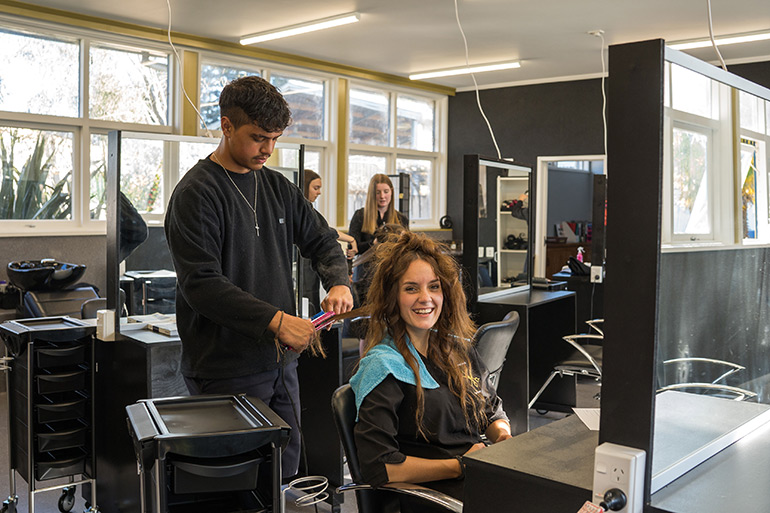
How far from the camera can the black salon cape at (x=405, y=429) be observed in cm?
187

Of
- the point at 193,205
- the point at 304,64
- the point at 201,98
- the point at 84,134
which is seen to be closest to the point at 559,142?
the point at 304,64

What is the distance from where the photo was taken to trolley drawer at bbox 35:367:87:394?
295 centimetres

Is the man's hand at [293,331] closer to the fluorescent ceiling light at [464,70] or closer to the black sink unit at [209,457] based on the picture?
the black sink unit at [209,457]

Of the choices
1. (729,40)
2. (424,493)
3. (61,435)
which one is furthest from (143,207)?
(729,40)

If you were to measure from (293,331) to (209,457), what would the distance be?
0.40 metres

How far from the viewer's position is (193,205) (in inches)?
81.2

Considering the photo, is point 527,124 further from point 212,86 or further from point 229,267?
point 229,267

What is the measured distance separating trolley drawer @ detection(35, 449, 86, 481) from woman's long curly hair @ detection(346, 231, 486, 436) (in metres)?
1.67

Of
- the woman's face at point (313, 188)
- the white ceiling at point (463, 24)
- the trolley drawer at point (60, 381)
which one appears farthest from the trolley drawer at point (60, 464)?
the white ceiling at point (463, 24)

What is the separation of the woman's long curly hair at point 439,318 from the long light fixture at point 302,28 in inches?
189

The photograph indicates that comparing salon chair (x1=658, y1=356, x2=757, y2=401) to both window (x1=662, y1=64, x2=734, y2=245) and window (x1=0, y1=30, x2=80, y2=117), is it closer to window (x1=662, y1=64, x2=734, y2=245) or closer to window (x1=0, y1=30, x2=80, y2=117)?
window (x1=662, y1=64, x2=734, y2=245)

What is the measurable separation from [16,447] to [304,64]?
6.27m

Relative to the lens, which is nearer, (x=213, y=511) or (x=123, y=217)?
(x=213, y=511)

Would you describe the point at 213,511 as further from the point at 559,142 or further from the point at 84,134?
the point at 559,142
